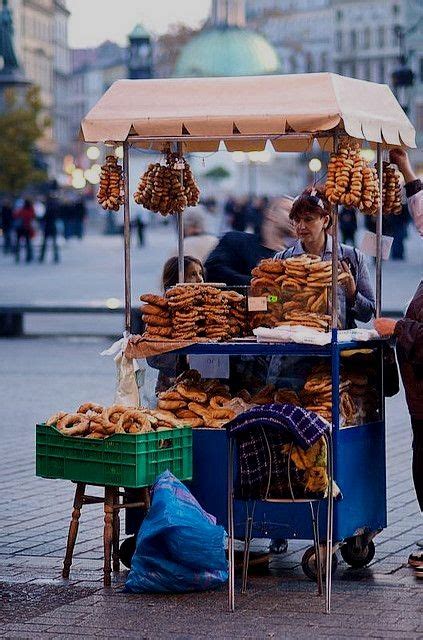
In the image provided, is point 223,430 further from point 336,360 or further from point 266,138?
point 266,138

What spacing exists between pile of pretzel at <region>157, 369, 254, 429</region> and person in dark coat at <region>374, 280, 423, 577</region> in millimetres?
772

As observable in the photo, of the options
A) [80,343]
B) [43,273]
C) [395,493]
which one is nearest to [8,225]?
[43,273]

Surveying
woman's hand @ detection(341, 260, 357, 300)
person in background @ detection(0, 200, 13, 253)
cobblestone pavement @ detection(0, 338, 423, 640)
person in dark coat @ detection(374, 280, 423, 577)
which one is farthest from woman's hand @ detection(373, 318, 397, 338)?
person in background @ detection(0, 200, 13, 253)

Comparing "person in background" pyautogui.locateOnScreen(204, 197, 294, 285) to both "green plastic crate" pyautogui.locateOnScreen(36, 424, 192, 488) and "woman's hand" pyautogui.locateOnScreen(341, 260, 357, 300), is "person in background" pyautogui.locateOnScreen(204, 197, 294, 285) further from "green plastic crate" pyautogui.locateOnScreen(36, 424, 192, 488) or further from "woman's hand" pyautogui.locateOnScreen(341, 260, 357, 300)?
"green plastic crate" pyautogui.locateOnScreen(36, 424, 192, 488)

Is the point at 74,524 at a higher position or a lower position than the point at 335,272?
lower

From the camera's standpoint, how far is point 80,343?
21094 mm

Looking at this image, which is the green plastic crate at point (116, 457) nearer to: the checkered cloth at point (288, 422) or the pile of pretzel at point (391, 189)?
the checkered cloth at point (288, 422)

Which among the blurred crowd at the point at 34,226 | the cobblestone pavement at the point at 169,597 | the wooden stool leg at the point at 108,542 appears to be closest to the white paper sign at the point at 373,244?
the cobblestone pavement at the point at 169,597

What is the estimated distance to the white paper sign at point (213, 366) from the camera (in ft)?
26.8

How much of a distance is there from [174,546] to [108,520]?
1.45 feet

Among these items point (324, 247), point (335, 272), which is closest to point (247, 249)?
point (324, 247)

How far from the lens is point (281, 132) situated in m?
7.33

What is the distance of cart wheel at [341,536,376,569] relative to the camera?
7770 mm

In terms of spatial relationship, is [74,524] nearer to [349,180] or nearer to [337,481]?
[337,481]
